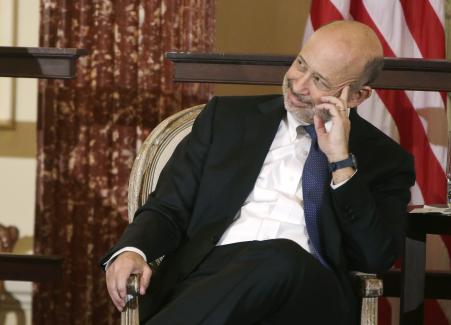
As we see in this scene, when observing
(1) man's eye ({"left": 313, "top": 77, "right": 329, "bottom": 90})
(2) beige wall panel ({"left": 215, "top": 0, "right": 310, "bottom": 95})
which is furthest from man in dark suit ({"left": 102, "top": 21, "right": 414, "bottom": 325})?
(2) beige wall panel ({"left": 215, "top": 0, "right": 310, "bottom": 95})

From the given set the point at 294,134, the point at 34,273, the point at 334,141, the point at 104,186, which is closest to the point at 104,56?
the point at 104,186

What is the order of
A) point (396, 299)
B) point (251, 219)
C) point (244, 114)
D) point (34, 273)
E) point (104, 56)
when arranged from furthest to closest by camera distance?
point (396, 299)
point (104, 56)
point (34, 273)
point (244, 114)
point (251, 219)

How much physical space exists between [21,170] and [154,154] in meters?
1.53

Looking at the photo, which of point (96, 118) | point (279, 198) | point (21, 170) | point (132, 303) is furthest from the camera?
point (21, 170)

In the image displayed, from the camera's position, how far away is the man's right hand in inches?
80.7

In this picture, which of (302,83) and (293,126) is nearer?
(302,83)

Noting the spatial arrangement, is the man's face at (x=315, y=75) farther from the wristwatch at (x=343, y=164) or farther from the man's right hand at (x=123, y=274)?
the man's right hand at (x=123, y=274)

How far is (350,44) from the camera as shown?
7.91 feet

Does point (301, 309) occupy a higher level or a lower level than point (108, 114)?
lower

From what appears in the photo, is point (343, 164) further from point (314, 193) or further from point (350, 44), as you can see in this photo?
point (350, 44)

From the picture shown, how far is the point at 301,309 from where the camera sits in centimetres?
210

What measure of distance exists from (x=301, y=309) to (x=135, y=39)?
1.56 metres

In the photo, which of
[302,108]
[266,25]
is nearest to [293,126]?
[302,108]

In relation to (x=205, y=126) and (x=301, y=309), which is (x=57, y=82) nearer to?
(x=205, y=126)
